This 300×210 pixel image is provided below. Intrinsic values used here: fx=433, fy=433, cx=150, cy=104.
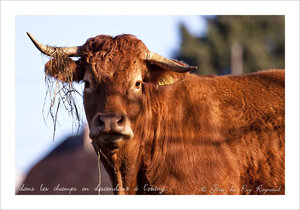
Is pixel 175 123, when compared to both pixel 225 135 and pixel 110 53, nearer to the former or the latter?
pixel 225 135

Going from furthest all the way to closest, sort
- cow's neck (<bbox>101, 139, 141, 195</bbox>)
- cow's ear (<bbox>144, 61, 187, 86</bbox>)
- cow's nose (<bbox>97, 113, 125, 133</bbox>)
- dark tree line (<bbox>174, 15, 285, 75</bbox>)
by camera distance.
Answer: dark tree line (<bbox>174, 15, 285, 75</bbox>)
cow's ear (<bbox>144, 61, 187, 86</bbox>)
cow's neck (<bbox>101, 139, 141, 195</bbox>)
cow's nose (<bbox>97, 113, 125, 133</bbox>)

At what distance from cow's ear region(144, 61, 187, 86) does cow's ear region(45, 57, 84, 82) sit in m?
0.92

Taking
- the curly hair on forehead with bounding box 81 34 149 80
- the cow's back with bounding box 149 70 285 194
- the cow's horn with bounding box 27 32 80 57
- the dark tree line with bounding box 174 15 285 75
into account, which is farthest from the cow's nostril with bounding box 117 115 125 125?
the dark tree line with bounding box 174 15 285 75

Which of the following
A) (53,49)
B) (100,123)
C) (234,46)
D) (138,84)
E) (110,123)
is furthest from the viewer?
(234,46)

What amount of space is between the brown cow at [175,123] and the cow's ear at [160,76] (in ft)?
0.04

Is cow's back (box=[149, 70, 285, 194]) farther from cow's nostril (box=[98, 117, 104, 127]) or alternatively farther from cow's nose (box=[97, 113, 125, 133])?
cow's nostril (box=[98, 117, 104, 127])

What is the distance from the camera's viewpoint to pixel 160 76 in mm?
5875

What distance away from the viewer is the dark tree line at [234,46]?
2947 cm

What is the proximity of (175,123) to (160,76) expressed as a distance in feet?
2.20

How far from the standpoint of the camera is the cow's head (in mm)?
5051

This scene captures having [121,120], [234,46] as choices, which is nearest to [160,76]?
[121,120]

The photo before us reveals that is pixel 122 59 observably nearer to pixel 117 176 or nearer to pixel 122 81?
pixel 122 81
